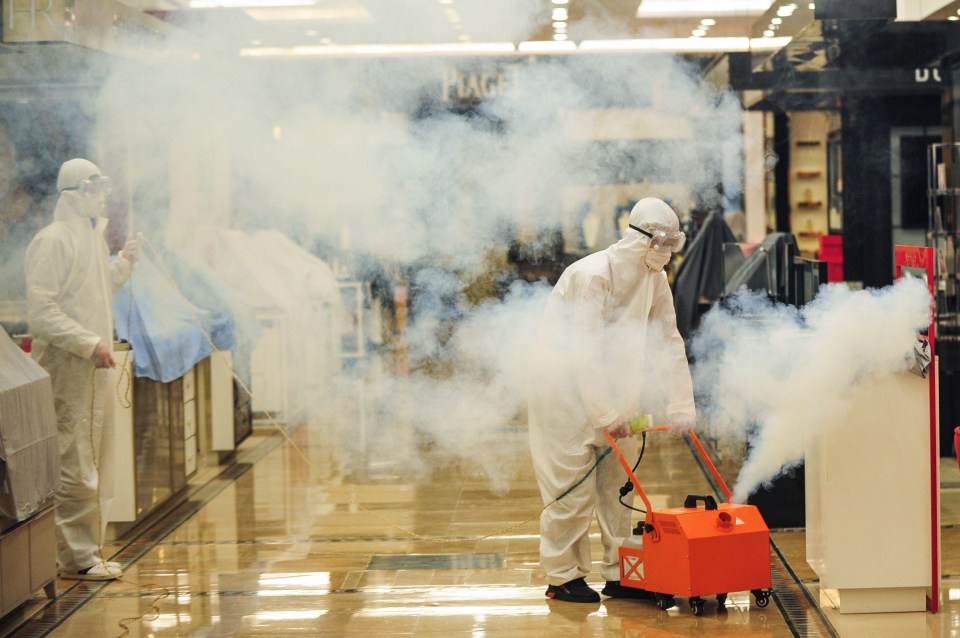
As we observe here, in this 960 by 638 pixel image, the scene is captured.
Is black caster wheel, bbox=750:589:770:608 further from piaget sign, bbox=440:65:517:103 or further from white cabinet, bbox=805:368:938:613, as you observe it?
piaget sign, bbox=440:65:517:103

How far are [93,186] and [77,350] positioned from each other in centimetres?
65

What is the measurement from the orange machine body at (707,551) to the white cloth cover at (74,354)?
2101 millimetres

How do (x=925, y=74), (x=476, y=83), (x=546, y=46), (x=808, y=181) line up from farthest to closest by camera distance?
(x=808, y=181) < (x=925, y=74) < (x=546, y=46) < (x=476, y=83)

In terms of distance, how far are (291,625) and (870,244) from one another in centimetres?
551

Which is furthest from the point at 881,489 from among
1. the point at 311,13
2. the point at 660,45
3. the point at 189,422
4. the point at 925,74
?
the point at 925,74

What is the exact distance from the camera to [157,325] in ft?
16.0

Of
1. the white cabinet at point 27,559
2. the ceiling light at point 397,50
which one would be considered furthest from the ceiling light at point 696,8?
the white cabinet at point 27,559

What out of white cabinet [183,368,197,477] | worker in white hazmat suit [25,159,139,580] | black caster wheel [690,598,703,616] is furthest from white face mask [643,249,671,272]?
white cabinet [183,368,197,477]

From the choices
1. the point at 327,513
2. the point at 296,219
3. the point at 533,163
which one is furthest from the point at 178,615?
the point at 296,219

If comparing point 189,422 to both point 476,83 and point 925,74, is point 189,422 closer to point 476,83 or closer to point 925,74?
point 476,83

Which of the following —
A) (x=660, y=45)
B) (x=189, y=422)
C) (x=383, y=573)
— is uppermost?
(x=660, y=45)

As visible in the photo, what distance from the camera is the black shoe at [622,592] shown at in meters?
3.57

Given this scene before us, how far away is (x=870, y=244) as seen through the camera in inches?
293

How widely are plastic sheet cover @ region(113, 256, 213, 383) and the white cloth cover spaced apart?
603 millimetres
